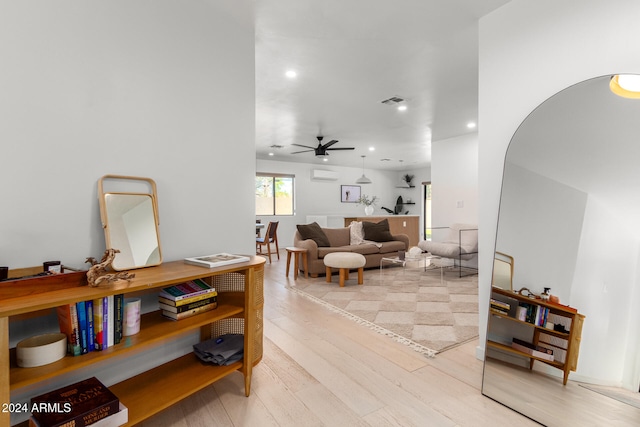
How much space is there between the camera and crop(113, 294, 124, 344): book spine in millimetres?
1396

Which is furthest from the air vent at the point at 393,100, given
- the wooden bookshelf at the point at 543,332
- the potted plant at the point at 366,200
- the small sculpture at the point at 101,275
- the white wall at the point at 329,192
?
the potted plant at the point at 366,200

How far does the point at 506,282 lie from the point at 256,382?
1.71m

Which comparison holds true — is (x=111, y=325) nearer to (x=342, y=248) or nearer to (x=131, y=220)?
(x=131, y=220)

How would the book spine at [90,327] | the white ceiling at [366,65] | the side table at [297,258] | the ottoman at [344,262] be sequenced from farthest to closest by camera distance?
the side table at [297,258] < the ottoman at [344,262] < the white ceiling at [366,65] < the book spine at [90,327]

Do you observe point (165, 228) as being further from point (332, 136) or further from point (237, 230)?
point (332, 136)

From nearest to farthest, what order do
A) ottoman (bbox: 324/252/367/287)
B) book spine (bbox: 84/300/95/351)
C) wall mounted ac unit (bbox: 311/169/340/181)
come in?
book spine (bbox: 84/300/95/351) → ottoman (bbox: 324/252/367/287) → wall mounted ac unit (bbox: 311/169/340/181)

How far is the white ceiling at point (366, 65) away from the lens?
224cm

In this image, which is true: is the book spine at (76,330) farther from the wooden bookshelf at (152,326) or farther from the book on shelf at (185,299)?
the book on shelf at (185,299)

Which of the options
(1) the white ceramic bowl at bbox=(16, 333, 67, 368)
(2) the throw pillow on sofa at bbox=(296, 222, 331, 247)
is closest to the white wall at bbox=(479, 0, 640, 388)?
(1) the white ceramic bowl at bbox=(16, 333, 67, 368)


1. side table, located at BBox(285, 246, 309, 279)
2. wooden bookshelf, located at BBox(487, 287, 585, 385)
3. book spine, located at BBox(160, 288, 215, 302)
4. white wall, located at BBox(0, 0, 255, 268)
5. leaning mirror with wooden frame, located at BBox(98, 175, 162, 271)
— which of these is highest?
white wall, located at BBox(0, 0, 255, 268)

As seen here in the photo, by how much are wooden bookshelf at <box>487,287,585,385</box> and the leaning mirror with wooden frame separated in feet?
6.85

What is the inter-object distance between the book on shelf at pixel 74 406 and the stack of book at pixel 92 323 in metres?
0.22

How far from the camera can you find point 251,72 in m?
2.38

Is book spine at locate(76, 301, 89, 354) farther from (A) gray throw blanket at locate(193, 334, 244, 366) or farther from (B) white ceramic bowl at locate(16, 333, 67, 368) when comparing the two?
(A) gray throw blanket at locate(193, 334, 244, 366)
